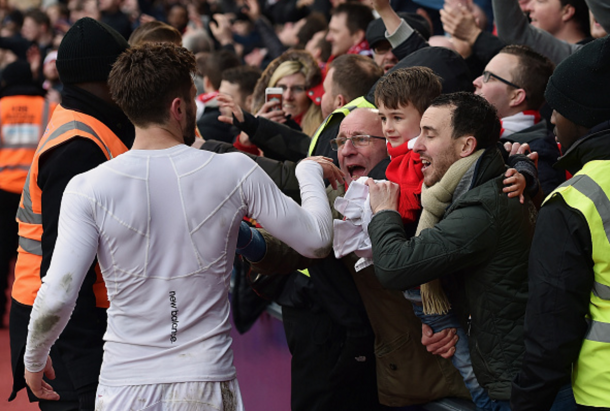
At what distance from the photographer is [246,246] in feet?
10.1

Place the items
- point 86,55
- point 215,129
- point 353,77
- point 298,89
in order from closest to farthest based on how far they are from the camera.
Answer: point 86,55 → point 353,77 → point 298,89 → point 215,129

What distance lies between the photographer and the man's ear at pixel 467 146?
2.95 m

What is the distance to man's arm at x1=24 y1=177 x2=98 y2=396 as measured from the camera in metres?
2.44

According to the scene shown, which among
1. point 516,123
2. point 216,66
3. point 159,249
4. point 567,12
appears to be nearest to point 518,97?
point 516,123

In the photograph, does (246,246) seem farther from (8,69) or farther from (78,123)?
(8,69)

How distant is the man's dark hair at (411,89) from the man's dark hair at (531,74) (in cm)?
77

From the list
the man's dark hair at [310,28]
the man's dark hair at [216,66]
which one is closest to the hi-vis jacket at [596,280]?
the man's dark hair at [216,66]

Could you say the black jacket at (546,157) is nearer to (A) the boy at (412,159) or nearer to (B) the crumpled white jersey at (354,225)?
(A) the boy at (412,159)

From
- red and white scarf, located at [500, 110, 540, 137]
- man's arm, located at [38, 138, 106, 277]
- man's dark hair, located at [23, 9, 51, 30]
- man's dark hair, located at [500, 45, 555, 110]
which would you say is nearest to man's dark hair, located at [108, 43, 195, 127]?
man's arm, located at [38, 138, 106, 277]

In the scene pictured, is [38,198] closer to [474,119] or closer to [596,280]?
[474,119]

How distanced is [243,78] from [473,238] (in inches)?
153

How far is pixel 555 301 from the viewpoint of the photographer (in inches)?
98.8

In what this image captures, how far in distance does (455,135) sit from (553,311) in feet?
2.70

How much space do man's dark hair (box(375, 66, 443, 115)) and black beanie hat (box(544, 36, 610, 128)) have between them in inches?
30.9
